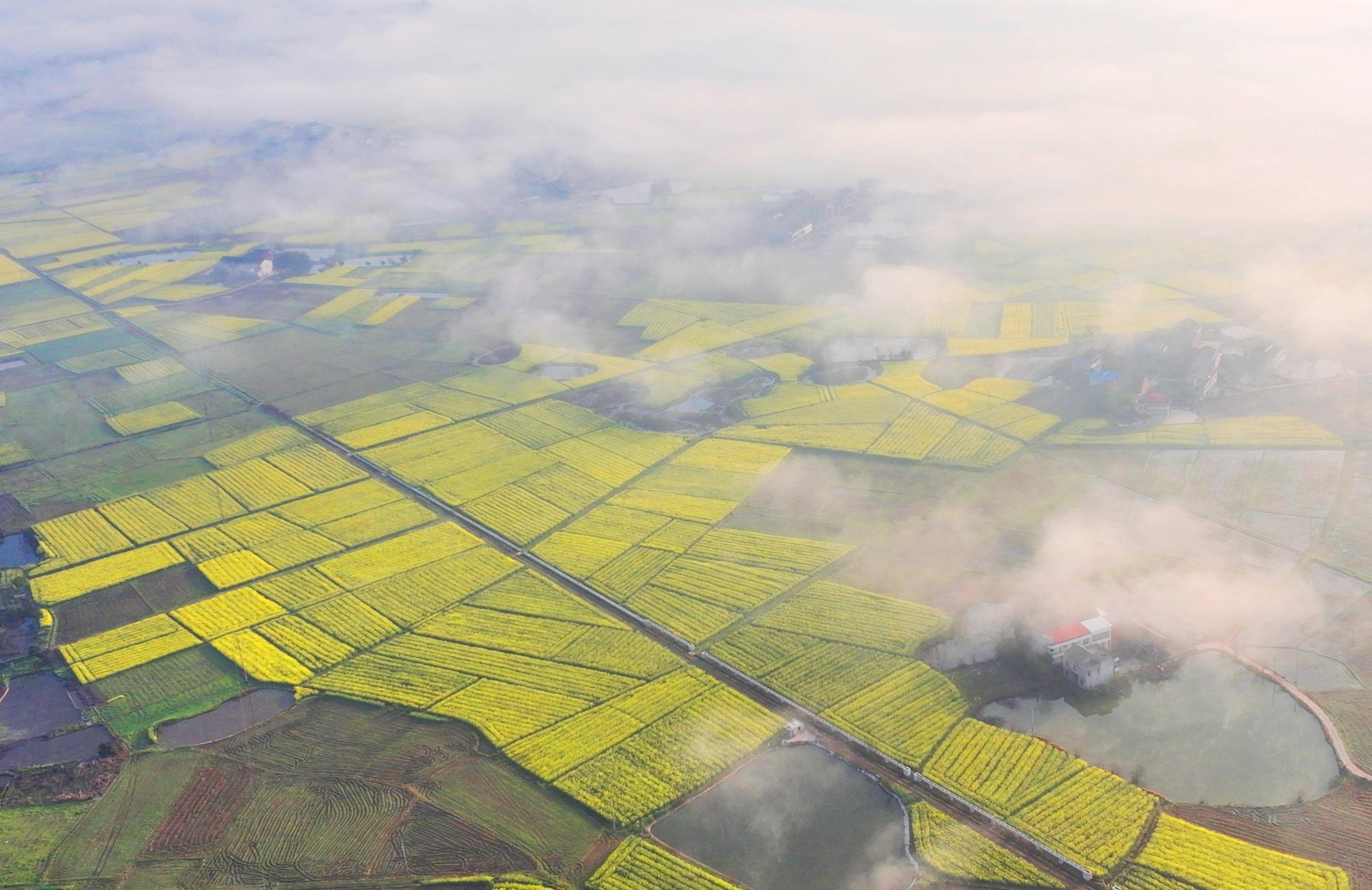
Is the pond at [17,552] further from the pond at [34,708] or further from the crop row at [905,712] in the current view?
the crop row at [905,712]

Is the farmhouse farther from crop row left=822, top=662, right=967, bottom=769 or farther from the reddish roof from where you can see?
crop row left=822, top=662, right=967, bottom=769

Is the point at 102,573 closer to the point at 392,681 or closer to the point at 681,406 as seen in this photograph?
the point at 392,681

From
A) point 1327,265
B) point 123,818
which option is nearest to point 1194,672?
point 123,818

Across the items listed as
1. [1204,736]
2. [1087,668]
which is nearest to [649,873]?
[1087,668]

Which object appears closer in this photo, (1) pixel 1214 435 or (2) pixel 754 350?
(1) pixel 1214 435

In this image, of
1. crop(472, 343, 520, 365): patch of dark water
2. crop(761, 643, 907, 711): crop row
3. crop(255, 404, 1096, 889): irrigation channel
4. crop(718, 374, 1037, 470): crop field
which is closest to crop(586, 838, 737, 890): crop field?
crop(255, 404, 1096, 889): irrigation channel

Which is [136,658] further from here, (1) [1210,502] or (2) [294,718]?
A: (1) [1210,502]
